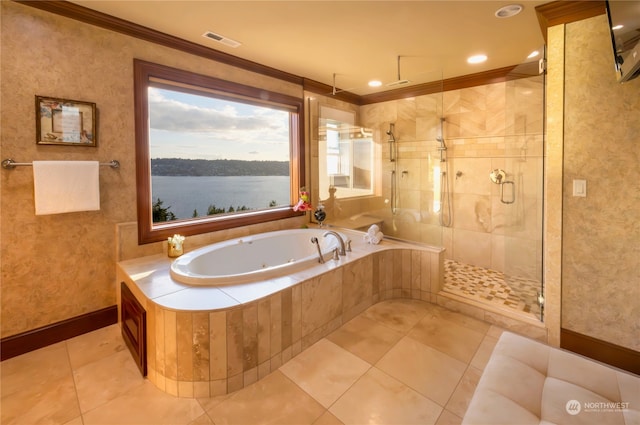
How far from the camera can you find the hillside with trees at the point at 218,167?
3064mm

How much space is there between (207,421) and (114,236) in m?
1.71

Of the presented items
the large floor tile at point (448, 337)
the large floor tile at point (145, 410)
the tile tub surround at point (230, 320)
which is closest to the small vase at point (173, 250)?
the tile tub surround at point (230, 320)

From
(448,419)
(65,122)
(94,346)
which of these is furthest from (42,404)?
(448,419)

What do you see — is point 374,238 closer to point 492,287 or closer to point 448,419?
point 492,287

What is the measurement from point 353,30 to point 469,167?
7.59ft

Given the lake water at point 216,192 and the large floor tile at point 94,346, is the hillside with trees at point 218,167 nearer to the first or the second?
the lake water at point 216,192

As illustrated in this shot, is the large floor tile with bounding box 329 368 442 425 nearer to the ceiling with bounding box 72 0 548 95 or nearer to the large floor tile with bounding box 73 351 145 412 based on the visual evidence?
the large floor tile with bounding box 73 351 145 412

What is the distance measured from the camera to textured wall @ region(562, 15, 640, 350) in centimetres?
A: 184

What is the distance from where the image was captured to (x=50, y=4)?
6.69 feet

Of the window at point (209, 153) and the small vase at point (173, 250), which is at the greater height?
the window at point (209, 153)

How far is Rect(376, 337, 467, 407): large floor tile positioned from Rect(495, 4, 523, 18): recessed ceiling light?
8.28 ft

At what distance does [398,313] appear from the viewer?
2662 millimetres

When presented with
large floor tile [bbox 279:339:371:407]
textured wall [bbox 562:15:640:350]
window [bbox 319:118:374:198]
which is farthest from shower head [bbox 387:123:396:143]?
large floor tile [bbox 279:339:371:407]

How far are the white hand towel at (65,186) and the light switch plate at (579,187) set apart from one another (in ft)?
11.4
